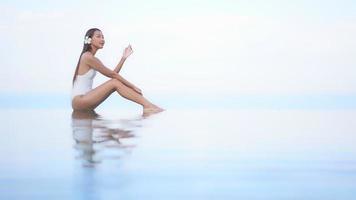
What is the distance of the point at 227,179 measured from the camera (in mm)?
2518

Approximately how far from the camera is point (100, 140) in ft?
12.1

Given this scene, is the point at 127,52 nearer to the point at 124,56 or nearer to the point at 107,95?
the point at 124,56

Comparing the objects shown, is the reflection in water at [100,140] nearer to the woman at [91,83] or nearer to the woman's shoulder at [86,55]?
the woman at [91,83]

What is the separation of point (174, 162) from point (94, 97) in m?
3.61

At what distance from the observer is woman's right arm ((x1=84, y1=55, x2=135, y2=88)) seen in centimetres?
639

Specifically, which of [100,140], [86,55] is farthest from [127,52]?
[100,140]

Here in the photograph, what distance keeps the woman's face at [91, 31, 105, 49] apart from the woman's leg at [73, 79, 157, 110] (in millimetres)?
481

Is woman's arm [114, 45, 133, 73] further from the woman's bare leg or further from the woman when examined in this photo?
the woman's bare leg

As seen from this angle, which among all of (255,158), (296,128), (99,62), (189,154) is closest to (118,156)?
(189,154)

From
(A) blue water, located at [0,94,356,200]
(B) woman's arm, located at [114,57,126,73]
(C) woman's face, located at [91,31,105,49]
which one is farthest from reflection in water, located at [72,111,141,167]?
(C) woman's face, located at [91,31,105,49]

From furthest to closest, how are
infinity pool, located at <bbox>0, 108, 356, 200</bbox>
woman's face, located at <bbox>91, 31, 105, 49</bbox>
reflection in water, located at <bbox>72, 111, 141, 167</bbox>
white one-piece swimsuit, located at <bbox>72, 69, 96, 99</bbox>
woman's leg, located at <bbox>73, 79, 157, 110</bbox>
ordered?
woman's face, located at <bbox>91, 31, 105, 49</bbox>, white one-piece swimsuit, located at <bbox>72, 69, 96, 99</bbox>, woman's leg, located at <bbox>73, 79, 157, 110</bbox>, reflection in water, located at <bbox>72, 111, 141, 167</bbox>, infinity pool, located at <bbox>0, 108, 356, 200</bbox>

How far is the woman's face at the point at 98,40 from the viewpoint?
6.66 meters

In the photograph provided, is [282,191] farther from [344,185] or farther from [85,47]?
[85,47]

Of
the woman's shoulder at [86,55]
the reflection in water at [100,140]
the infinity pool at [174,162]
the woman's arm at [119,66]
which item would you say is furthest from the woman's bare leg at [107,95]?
the infinity pool at [174,162]
